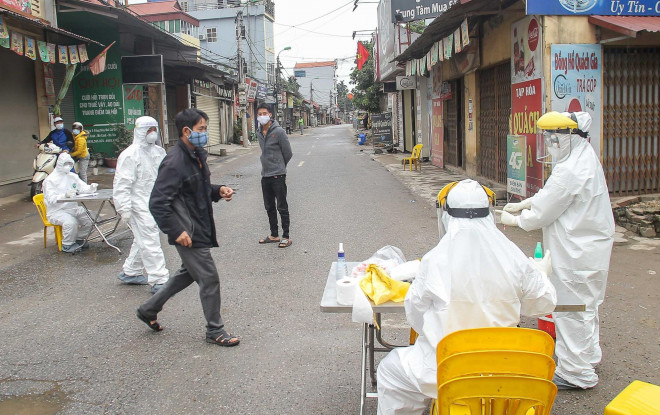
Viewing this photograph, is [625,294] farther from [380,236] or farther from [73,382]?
[73,382]

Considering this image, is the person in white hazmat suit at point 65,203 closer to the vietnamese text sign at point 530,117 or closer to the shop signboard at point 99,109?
the vietnamese text sign at point 530,117

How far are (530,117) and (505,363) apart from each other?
862cm

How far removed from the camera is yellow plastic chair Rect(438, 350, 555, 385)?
88.6 inches

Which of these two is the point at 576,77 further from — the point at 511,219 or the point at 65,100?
the point at 65,100

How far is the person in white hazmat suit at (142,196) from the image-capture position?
613 centimetres

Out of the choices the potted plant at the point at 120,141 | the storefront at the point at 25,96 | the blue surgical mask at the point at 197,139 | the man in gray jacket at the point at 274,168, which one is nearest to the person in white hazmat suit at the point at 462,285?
the blue surgical mask at the point at 197,139

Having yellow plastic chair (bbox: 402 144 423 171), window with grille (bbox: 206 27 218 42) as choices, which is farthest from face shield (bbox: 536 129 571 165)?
window with grille (bbox: 206 27 218 42)

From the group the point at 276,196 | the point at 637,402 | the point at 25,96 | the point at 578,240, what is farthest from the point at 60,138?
the point at 637,402

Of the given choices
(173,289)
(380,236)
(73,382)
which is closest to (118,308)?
(173,289)

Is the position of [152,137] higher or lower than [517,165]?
higher

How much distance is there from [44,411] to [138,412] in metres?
0.62

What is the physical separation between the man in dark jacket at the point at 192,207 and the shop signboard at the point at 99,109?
14628 mm

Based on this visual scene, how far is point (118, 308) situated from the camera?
5758 mm

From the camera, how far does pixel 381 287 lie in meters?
3.30
